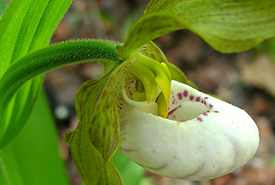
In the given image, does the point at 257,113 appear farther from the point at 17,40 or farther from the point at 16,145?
the point at 17,40

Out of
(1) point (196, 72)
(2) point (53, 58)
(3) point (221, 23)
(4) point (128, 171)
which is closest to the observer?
(3) point (221, 23)

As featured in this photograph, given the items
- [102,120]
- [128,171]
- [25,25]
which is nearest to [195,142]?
[102,120]

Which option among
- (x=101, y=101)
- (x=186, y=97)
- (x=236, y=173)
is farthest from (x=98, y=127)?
(x=236, y=173)

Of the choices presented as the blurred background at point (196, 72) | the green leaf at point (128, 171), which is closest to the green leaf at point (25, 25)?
the green leaf at point (128, 171)

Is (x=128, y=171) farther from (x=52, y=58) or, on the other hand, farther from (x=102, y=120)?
(x=52, y=58)

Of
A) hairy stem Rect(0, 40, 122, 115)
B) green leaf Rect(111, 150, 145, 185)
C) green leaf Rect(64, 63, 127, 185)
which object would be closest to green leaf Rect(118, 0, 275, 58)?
hairy stem Rect(0, 40, 122, 115)

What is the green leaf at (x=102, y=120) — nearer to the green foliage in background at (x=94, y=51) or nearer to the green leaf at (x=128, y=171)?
the green foliage in background at (x=94, y=51)
